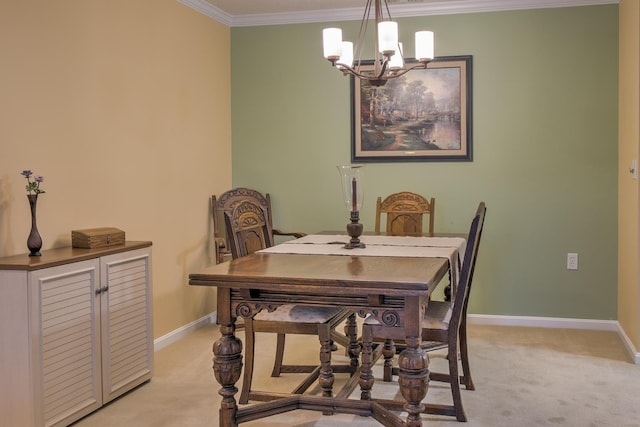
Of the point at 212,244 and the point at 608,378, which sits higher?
the point at 212,244

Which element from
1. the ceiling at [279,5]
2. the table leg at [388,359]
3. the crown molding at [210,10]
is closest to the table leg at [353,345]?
the table leg at [388,359]

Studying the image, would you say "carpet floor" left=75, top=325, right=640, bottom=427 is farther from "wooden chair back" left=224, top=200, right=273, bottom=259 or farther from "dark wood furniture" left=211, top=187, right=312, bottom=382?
"wooden chair back" left=224, top=200, right=273, bottom=259

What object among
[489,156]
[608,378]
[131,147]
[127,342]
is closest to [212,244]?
[131,147]

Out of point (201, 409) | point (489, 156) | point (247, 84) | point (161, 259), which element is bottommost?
point (201, 409)

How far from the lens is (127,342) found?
10.7 ft

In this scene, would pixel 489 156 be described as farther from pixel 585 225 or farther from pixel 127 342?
pixel 127 342

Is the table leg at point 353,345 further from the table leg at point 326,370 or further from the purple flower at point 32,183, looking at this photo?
the purple flower at point 32,183

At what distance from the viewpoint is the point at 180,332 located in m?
4.43

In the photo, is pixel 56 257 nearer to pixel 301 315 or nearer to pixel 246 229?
pixel 246 229

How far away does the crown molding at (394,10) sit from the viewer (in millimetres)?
4551

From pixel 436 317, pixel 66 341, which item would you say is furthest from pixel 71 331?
pixel 436 317

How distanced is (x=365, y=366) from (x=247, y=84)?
2.86 metres

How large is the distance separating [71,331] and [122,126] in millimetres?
1370

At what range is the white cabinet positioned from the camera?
8.56 feet
